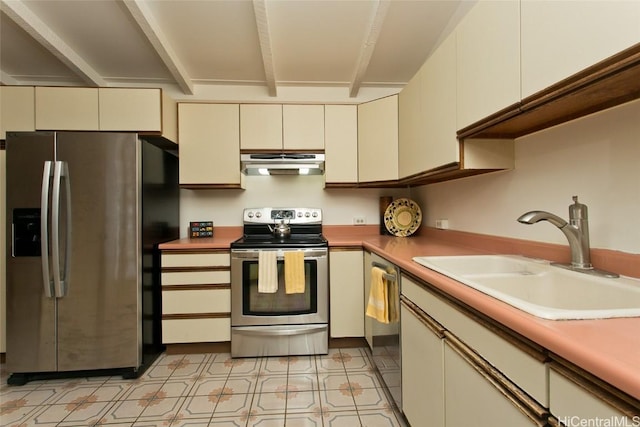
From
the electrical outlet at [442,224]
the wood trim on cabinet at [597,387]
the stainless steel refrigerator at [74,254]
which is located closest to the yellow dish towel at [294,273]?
the stainless steel refrigerator at [74,254]

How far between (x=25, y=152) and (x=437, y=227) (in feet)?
9.83

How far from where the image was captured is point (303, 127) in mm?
2514

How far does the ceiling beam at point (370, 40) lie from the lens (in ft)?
5.49

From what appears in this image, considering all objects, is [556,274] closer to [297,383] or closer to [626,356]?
[626,356]

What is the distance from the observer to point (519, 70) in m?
0.99

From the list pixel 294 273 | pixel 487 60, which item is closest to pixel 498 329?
pixel 487 60

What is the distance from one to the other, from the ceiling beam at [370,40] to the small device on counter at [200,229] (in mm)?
1887

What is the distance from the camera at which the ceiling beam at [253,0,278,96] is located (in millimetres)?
1640

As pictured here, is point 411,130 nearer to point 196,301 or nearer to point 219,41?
point 219,41

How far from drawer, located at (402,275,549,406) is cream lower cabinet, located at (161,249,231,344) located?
5.38 feet

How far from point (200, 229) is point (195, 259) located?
508 millimetres

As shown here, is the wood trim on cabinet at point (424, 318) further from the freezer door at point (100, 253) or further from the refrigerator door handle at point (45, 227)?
the refrigerator door handle at point (45, 227)

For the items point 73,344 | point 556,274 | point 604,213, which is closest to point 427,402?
point 556,274

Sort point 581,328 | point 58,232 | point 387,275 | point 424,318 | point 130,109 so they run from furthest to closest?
point 130,109
point 58,232
point 387,275
point 424,318
point 581,328
